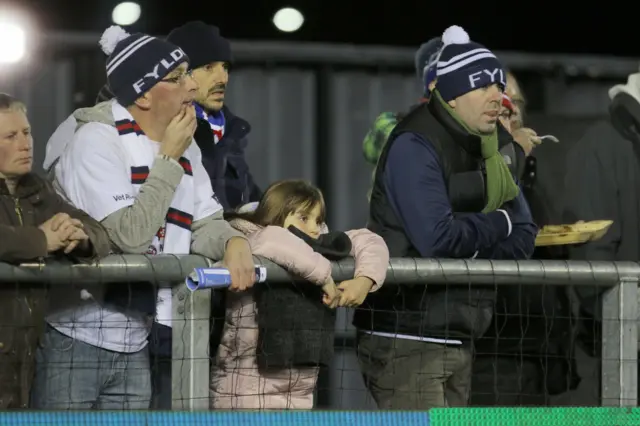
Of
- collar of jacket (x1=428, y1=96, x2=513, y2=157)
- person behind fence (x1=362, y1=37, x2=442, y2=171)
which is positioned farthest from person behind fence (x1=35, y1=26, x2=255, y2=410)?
person behind fence (x1=362, y1=37, x2=442, y2=171)

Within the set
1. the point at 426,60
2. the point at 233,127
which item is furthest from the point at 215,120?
the point at 426,60

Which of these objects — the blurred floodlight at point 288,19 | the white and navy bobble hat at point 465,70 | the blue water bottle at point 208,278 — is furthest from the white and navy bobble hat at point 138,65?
the blurred floodlight at point 288,19

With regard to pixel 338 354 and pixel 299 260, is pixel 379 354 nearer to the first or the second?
pixel 299 260

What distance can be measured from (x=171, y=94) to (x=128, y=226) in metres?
0.63

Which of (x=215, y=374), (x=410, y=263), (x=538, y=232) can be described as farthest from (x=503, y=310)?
(x=215, y=374)

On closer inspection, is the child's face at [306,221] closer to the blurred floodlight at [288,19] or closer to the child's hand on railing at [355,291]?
the child's hand on railing at [355,291]

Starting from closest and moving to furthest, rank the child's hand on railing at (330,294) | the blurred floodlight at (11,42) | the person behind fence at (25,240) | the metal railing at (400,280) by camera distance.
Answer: the person behind fence at (25,240), the metal railing at (400,280), the child's hand on railing at (330,294), the blurred floodlight at (11,42)

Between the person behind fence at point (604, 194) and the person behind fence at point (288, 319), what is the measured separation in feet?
5.60

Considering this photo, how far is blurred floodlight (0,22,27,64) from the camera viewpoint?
9.46m

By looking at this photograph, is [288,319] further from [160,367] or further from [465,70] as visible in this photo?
[465,70]

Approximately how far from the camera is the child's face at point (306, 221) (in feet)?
20.7

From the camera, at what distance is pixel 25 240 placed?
5590 mm

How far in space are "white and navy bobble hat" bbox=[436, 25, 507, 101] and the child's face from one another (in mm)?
875

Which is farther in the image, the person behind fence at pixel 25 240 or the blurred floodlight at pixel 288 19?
the blurred floodlight at pixel 288 19
